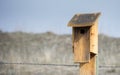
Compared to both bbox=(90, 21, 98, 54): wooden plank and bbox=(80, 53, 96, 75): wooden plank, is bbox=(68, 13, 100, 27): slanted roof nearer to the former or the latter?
bbox=(90, 21, 98, 54): wooden plank

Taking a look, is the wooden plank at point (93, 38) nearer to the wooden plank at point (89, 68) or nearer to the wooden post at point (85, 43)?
the wooden post at point (85, 43)

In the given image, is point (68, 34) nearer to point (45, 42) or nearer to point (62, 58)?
point (45, 42)

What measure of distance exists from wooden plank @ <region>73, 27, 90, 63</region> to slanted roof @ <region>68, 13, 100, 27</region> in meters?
0.07

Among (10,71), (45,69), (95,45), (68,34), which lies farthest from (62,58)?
(95,45)

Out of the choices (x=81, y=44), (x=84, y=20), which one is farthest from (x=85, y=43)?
(x=84, y=20)

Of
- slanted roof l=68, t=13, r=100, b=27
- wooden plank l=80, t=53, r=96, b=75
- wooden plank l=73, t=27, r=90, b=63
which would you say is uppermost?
slanted roof l=68, t=13, r=100, b=27

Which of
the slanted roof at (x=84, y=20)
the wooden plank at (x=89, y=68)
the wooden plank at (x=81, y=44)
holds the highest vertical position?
the slanted roof at (x=84, y=20)

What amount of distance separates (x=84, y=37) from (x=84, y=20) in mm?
188

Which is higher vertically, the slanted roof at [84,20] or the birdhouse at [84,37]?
the slanted roof at [84,20]

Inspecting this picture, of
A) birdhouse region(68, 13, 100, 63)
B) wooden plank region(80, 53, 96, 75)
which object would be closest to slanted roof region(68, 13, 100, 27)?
birdhouse region(68, 13, 100, 63)

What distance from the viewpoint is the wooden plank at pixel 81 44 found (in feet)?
14.1

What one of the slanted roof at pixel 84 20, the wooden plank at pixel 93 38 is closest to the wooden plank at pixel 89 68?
the wooden plank at pixel 93 38

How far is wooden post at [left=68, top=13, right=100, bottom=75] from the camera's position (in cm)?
429

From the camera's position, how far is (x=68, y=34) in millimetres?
16734
